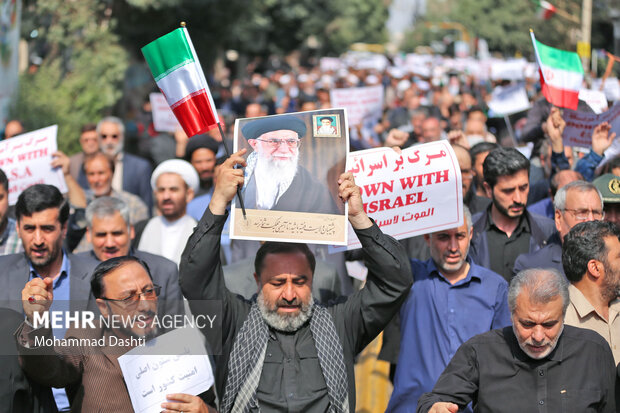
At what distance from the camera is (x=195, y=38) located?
26.8 meters

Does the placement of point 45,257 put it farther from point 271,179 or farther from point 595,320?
point 595,320

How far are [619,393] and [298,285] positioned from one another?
1.51 metres

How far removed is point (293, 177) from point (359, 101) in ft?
26.8

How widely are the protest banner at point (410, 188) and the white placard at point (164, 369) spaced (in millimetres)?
1459

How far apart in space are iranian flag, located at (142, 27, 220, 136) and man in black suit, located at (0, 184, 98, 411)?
1.21 meters

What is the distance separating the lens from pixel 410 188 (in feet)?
17.7

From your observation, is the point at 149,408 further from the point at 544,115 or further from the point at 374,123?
the point at 374,123

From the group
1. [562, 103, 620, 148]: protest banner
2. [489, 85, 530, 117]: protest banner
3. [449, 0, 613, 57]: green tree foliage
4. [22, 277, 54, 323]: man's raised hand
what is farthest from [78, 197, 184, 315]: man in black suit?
[449, 0, 613, 57]: green tree foliage

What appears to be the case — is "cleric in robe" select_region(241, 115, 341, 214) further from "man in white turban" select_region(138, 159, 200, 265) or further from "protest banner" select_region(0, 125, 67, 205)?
"protest banner" select_region(0, 125, 67, 205)

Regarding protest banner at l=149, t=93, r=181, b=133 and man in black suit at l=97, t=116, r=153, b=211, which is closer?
man in black suit at l=97, t=116, r=153, b=211

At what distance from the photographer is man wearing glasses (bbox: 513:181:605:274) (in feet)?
18.3

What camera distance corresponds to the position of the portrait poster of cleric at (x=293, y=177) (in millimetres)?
4551

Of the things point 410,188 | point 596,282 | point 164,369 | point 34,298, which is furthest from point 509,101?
point 34,298

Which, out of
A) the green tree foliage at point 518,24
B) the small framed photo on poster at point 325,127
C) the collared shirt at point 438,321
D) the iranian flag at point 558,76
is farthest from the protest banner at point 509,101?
the green tree foliage at point 518,24
